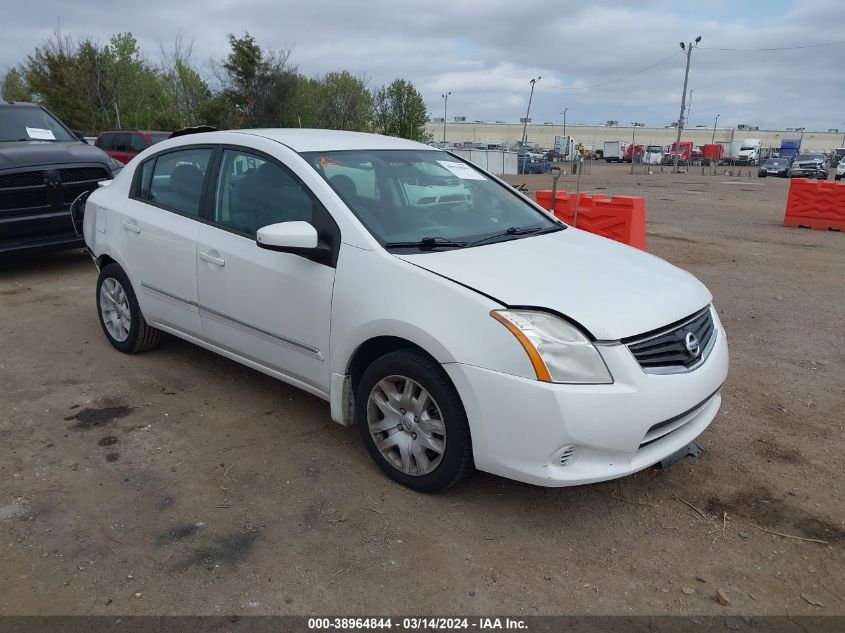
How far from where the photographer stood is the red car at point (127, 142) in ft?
52.9

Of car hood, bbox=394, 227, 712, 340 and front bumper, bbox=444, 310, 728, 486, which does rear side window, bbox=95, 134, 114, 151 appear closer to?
car hood, bbox=394, 227, 712, 340

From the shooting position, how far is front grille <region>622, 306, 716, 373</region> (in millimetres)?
2926

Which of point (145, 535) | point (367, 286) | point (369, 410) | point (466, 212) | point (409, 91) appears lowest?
point (145, 535)

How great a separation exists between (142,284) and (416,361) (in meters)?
2.60

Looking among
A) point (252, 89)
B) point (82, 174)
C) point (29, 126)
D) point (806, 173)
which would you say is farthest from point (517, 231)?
point (806, 173)

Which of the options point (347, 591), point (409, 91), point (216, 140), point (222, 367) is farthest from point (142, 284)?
point (409, 91)

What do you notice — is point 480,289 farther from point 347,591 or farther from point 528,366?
point 347,591

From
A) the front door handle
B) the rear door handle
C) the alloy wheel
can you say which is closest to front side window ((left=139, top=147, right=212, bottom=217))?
the rear door handle

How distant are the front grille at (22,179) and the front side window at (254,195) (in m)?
4.50

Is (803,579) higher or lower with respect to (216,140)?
lower

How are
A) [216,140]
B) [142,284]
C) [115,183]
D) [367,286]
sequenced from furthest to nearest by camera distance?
[115,183]
[142,284]
[216,140]
[367,286]

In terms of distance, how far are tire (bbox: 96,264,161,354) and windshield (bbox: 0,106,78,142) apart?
15.0 feet

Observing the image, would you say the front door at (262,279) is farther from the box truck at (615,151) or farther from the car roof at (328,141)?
the box truck at (615,151)

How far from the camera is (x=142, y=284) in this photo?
4758mm
